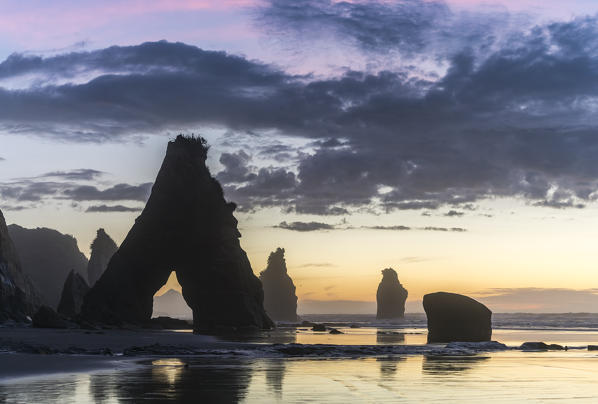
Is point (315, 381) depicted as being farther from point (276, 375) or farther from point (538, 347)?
point (538, 347)

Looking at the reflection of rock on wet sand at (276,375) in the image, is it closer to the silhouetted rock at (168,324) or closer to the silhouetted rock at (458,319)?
the silhouetted rock at (458,319)

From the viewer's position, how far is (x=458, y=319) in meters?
58.6

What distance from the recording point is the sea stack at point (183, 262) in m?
88.4

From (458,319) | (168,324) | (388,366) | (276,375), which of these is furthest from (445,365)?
(168,324)

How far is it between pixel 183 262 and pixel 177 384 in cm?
7046

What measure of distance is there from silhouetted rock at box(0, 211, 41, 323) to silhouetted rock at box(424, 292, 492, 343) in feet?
147


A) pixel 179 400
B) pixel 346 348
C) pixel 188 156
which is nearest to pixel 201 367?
pixel 179 400

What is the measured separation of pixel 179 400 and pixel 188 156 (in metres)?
79.4

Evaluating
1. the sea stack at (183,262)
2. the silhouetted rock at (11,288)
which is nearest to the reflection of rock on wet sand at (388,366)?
the silhouetted rock at (11,288)

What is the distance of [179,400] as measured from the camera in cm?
1795

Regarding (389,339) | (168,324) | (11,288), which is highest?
(11,288)

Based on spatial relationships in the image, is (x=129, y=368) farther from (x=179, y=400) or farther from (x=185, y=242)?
(x=185, y=242)

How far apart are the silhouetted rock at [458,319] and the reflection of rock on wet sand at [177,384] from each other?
32.6 meters

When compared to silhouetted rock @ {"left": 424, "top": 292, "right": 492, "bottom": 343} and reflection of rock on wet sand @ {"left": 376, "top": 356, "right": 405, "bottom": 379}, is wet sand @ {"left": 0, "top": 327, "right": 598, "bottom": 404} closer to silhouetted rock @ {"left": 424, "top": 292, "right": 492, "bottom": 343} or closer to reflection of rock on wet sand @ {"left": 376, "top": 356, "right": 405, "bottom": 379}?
reflection of rock on wet sand @ {"left": 376, "top": 356, "right": 405, "bottom": 379}
